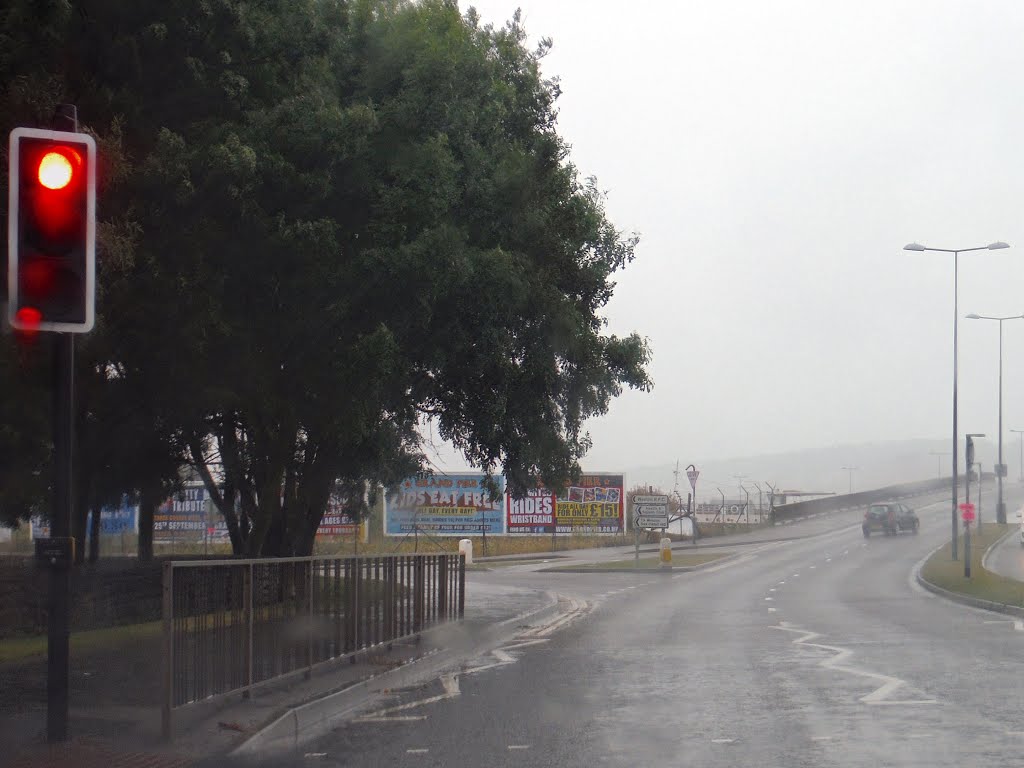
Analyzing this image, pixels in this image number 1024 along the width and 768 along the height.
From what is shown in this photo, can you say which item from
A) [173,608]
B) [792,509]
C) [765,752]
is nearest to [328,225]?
[173,608]

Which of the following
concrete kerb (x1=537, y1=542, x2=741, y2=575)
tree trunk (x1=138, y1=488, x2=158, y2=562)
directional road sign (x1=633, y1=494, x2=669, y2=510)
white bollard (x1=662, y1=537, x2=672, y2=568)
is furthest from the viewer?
directional road sign (x1=633, y1=494, x2=669, y2=510)

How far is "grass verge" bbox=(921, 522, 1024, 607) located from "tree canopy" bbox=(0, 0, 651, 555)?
10.3 m

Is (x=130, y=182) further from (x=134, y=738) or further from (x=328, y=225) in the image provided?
(x=134, y=738)

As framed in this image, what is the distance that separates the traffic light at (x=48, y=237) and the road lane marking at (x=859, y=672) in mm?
7829

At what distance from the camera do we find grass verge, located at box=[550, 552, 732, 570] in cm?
4156

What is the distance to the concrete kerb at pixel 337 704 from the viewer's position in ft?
32.2

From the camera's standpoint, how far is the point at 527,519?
195ft

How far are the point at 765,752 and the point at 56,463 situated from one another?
17.8 ft

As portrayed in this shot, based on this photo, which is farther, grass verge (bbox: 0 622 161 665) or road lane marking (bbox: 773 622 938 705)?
grass verge (bbox: 0 622 161 665)

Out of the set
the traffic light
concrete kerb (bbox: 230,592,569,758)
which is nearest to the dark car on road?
concrete kerb (bbox: 230,592,569,758)

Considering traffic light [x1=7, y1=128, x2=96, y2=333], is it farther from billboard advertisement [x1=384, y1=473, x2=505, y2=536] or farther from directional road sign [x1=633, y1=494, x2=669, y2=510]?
billboard advertisement [x1=384, y1=473, x2=505, y2=536]

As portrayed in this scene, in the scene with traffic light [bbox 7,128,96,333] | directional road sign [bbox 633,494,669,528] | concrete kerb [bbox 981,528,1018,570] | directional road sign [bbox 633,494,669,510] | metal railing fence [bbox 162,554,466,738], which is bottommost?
concrete kerb [bbox 981,528,1018,570]

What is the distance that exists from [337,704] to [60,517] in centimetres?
414

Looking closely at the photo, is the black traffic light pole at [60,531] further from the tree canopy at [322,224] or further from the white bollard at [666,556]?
the white bollard at [666,556]
